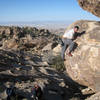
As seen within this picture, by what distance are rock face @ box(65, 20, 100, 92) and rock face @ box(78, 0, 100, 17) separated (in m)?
1.07

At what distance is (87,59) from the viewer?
8.73 meters

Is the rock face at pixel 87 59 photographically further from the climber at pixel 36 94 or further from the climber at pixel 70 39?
the climber at pixel 36 94

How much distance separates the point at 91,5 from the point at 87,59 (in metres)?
3.54

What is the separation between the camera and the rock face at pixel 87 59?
27.9ft

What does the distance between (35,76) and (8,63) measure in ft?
9.10

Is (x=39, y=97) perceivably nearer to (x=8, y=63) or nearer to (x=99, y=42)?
(x=99, y=42)

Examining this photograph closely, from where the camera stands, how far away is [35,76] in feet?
34.1

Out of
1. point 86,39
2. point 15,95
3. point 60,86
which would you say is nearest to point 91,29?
point 86,39

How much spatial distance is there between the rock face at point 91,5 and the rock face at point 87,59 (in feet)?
3.50

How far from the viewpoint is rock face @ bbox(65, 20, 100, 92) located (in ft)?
27.9

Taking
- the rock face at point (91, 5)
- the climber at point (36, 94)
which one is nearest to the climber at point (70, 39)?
the rock face at point (91, 5)

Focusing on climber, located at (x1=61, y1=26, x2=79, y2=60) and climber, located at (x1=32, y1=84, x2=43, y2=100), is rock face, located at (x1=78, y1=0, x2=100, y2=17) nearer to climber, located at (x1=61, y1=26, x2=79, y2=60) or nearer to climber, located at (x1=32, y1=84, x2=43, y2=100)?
climber, located at (x1=61, y1=26, x2=79, y2=60)

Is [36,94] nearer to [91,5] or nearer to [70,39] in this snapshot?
[70,39]

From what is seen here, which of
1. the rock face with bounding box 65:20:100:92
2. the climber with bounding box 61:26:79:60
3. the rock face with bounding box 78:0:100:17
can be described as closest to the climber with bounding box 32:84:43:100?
the rock face with bounding box 65:20:100:92
